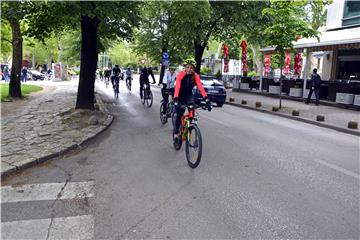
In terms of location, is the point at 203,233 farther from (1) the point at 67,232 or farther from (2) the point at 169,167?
(2) the point at 169,167

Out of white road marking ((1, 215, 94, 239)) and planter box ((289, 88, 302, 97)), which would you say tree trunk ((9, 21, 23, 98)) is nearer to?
white road marking ((1, 215, 94, 239))

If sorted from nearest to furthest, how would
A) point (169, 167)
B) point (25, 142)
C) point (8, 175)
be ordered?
point (8, 175)
point (169, 167)
point (25, 142)

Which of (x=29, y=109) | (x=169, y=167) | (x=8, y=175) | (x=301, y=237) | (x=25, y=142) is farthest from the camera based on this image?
(x=29, y=109)

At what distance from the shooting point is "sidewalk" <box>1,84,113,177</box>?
22.0 feet

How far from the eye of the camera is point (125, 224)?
13.5 feet

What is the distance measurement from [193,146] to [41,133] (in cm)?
435

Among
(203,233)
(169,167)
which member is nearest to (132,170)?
(169,167)

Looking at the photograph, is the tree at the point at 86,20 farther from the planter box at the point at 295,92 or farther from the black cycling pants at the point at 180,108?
the planter box at the point at 295,92

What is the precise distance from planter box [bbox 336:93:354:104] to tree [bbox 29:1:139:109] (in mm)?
11173

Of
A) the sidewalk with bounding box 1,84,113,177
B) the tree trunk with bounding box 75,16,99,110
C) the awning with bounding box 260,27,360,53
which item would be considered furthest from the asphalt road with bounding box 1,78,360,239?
the awning with bounding box 260,27,360,53

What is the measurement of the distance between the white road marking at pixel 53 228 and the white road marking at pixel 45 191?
766mm

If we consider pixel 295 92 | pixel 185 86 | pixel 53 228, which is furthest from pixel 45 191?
pixel 295 92

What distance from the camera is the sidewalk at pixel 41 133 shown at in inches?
264

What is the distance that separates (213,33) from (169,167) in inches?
855
